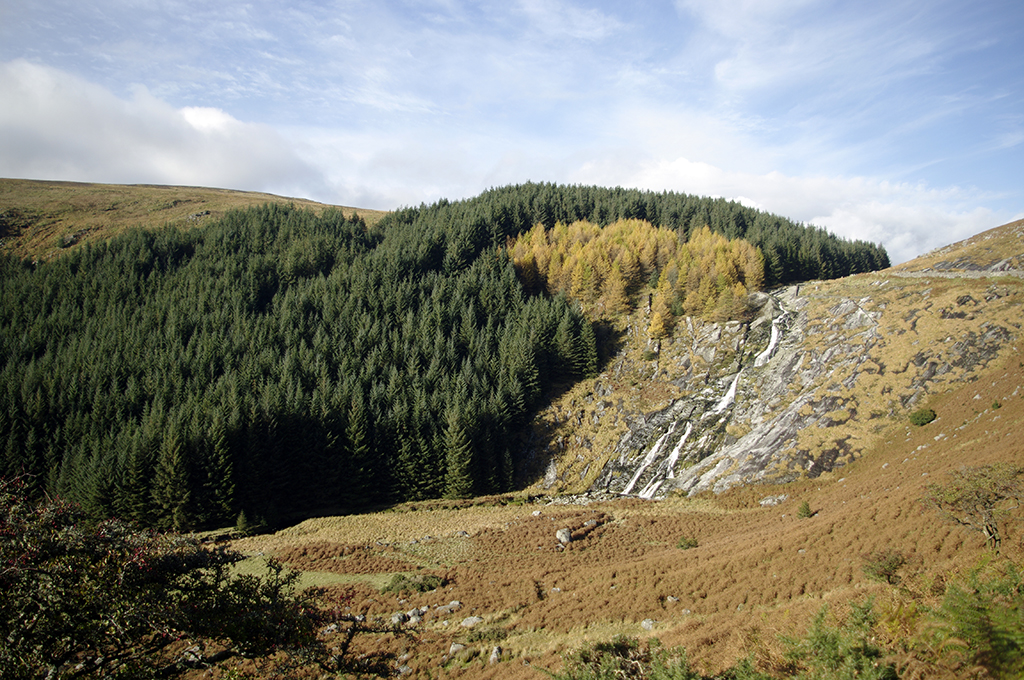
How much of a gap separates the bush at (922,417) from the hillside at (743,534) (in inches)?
24.0

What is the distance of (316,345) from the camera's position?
7119cm

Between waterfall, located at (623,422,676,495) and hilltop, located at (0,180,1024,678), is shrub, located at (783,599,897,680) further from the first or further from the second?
waterfall, located at (623,422,676,495)

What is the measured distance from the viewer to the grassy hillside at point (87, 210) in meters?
119

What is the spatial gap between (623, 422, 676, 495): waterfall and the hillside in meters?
3.97

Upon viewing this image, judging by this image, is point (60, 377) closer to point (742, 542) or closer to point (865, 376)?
point (742, 542)

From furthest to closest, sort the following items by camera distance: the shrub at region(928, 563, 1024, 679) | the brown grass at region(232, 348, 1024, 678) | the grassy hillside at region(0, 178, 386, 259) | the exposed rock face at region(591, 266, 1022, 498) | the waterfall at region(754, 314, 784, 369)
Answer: the grassy hillside at region(0, 178, 386, 259) < the waterfall at region(754, 314, 784, 369) < the exposed rock face at region(591, 266, 1022, 498) < the brown grass at region(232, 348, 1024, 678) < the shrub at region(928, 563, 1024, 679)

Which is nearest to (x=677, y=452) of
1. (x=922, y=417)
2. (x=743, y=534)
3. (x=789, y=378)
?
(x=789, y=378)

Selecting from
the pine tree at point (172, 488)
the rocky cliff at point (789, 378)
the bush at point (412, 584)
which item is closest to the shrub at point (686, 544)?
the rocky cliff at point (789, 378)

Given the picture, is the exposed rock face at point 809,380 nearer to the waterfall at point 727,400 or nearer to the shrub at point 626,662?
the waterfall at point 727,400

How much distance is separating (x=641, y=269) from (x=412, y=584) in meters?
71.7

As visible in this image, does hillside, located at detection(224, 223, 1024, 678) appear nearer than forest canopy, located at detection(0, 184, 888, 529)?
Yes

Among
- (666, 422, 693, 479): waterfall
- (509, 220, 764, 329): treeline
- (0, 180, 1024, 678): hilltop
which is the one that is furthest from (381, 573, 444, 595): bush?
(509, 220, 764, 329): treeline

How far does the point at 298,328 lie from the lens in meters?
76.0

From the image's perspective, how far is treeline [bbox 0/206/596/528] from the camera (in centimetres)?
4978
